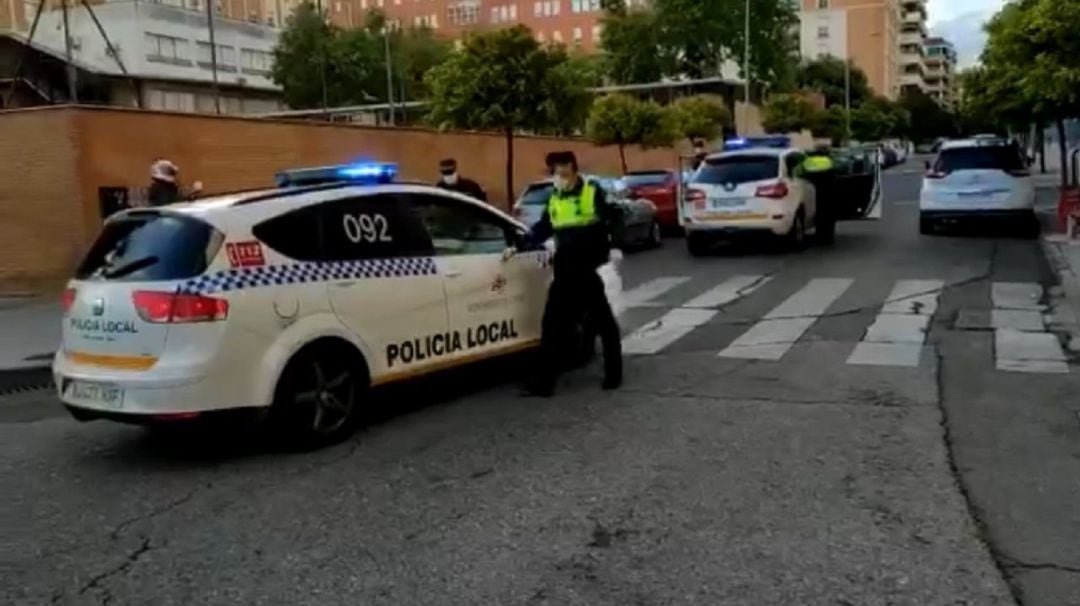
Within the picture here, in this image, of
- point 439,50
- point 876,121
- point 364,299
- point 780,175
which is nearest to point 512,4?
point 876,121

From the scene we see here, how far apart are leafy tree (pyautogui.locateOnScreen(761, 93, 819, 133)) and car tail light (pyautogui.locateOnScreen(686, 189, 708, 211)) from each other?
47090 millimetres

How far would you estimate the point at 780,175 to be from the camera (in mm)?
17328

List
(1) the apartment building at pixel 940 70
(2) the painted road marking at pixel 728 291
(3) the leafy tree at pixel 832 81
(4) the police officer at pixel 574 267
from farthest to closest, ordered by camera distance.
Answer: (1) the apartment building at pixel 940 70
(3) the leafy tree at pixel 832 81
(2) the painted road marking at pixel 728 291
(4) the police officer at pixel 574 267

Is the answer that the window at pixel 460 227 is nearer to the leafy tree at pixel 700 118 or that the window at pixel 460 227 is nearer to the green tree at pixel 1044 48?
the green tree at pixel 1044 48

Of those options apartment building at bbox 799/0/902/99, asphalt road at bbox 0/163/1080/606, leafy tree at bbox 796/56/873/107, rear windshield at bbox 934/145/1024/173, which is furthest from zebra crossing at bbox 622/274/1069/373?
apartment building at bbox 799/0/902/99

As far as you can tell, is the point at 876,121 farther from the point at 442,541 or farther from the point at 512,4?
the point at 442,541

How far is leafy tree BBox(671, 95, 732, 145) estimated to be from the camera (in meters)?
42.9

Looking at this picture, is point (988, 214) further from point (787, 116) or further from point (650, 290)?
point (787, 116)

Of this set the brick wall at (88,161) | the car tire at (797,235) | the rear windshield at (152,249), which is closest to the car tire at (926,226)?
the car tire at (797,235)

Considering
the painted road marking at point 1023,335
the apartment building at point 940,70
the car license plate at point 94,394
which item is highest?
the apartment building at point 940,70

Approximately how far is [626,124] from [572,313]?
2643 centimetres

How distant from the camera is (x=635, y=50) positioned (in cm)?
7844

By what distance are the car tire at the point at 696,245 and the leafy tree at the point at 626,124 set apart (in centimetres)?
1583

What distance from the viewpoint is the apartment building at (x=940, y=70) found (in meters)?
171
